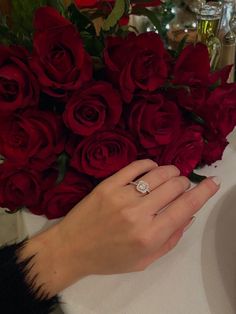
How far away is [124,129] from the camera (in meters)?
0.47

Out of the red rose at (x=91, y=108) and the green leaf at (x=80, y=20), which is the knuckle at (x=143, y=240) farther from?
the green leaf at (x=80, y=20)

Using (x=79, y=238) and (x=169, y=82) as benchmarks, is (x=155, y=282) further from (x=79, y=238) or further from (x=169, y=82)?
(x=169, y=82)

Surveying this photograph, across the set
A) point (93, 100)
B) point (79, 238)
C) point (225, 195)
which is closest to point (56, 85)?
point (93, 100)

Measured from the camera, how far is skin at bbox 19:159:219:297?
1.28 ft

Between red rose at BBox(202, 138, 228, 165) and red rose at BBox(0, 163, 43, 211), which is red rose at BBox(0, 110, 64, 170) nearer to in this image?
red rose at BBox(0, 163, 43, 211)

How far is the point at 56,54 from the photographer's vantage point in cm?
41

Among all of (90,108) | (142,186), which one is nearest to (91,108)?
(90,108)

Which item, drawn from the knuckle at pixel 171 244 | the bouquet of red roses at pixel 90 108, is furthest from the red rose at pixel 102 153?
the knuckle at pixel 171 244

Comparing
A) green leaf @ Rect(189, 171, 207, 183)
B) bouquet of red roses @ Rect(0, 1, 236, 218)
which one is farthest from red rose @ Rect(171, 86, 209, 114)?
green leaf @ Rect(189, 171, 207, 183)

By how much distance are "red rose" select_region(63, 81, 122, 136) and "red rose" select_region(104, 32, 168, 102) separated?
16mm

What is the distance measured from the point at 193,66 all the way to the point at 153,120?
83 millimetres

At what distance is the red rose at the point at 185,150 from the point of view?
1.61ft

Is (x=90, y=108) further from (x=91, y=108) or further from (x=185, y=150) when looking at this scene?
(x=185, y=150)

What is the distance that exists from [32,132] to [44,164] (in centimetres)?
5
